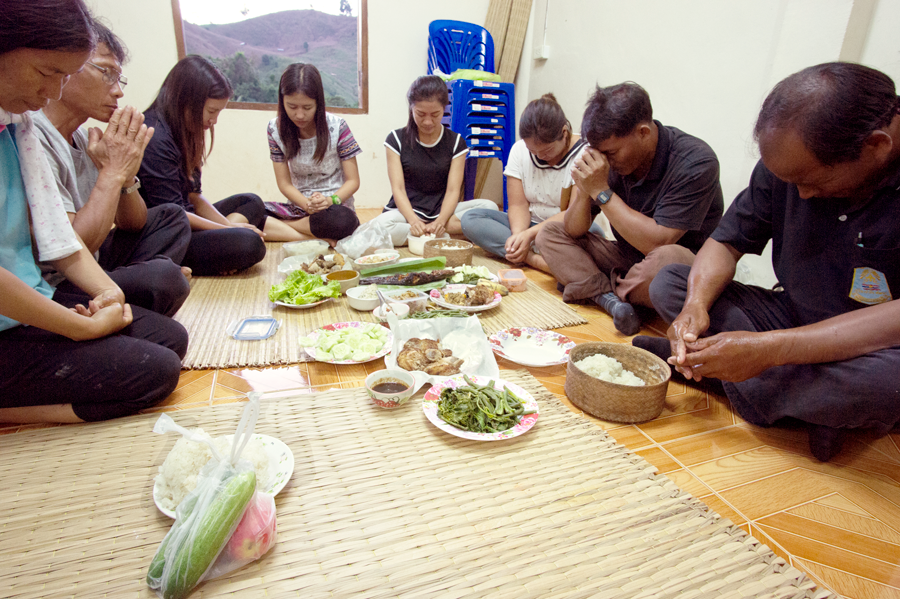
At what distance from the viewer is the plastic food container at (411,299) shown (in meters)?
2.24

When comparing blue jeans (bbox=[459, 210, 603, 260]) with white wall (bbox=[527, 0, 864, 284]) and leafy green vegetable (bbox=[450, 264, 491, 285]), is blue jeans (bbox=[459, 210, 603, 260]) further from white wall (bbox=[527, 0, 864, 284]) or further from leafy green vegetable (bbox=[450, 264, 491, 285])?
white wall (bbox=[527, 0, 864, 284])

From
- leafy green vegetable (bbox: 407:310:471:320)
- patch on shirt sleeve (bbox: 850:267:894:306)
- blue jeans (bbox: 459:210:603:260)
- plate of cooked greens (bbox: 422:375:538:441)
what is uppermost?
patch on shirt sleeve (bbox: 850:267:894:306)

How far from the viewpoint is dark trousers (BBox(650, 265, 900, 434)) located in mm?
1260

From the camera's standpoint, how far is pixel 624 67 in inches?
142

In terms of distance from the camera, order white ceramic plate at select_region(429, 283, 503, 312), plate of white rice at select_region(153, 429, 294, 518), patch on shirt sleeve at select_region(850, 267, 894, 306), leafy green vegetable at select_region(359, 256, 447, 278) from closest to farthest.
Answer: plate of white rice at select_region(153, 429, 294, 518) → patch on shirt sleeve at select_region(850, 267, 894, 306) → white ceramic plate at select_region(429, 283, 503, 312) → leafy green vegetable at select_region(359, 256, 447, 278)

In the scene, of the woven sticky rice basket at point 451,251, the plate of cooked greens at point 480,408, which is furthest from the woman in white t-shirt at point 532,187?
the plate of cooked greens at point 480,408

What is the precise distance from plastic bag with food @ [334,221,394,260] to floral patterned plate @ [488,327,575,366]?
144cm

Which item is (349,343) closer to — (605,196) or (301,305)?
(301,305)

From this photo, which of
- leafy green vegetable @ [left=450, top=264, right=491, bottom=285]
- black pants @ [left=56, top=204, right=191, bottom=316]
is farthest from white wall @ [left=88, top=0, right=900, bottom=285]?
black pants @ [left=56, top=204, right=191, bottom=316]

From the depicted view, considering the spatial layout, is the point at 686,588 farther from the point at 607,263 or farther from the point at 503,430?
the point at 607,263

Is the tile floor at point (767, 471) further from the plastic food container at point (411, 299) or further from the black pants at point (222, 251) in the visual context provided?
the black pants at point (222, 251)

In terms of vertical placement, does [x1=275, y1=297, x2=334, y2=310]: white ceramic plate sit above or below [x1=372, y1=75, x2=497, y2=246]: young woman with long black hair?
below

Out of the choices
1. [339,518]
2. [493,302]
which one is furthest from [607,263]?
[339,518]

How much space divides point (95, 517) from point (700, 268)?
1.96 m
